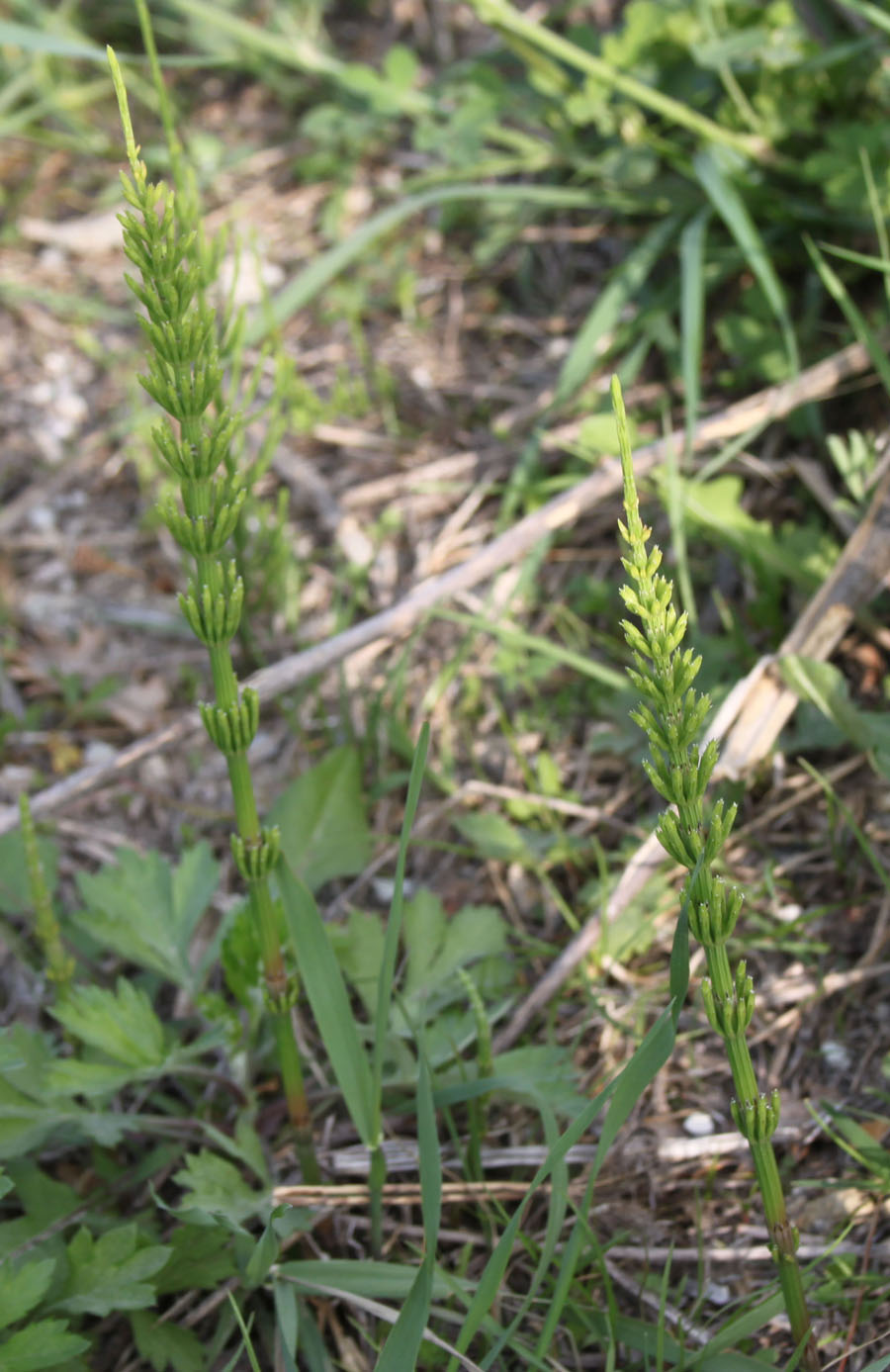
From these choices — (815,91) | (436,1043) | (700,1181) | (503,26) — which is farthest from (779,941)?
(503,26)

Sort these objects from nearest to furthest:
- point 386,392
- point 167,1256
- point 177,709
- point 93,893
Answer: point 167,1256
point 93,893
point 177,709
point 386,392

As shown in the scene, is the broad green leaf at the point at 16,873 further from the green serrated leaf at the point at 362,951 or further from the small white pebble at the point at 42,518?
the small white pebble at the point at 42,518

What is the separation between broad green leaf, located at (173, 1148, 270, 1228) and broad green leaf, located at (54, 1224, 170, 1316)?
76 millimetres

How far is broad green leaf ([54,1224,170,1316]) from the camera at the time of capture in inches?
58.1

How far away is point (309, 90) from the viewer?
12.9 ft

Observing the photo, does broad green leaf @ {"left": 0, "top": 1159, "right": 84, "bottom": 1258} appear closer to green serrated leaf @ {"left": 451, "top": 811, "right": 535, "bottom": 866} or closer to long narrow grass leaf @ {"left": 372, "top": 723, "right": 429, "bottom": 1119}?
long narrow grass leaf @ {"left": 372, "top": 723, "right": 429, "bottom": 1119}

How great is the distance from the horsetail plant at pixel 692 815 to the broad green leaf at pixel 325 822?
3.12ft

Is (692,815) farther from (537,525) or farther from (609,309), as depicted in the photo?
(609,309)

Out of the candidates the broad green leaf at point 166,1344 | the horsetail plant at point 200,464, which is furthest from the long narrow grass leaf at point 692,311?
the broad green leaf at point 166,1344

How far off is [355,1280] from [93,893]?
0.75m

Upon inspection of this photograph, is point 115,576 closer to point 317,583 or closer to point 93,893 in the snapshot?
point 317,583

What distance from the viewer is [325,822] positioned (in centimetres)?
212

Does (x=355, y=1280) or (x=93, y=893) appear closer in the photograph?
(x=355, y=1280)

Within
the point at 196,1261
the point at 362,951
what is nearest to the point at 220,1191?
the point at 196,1261
